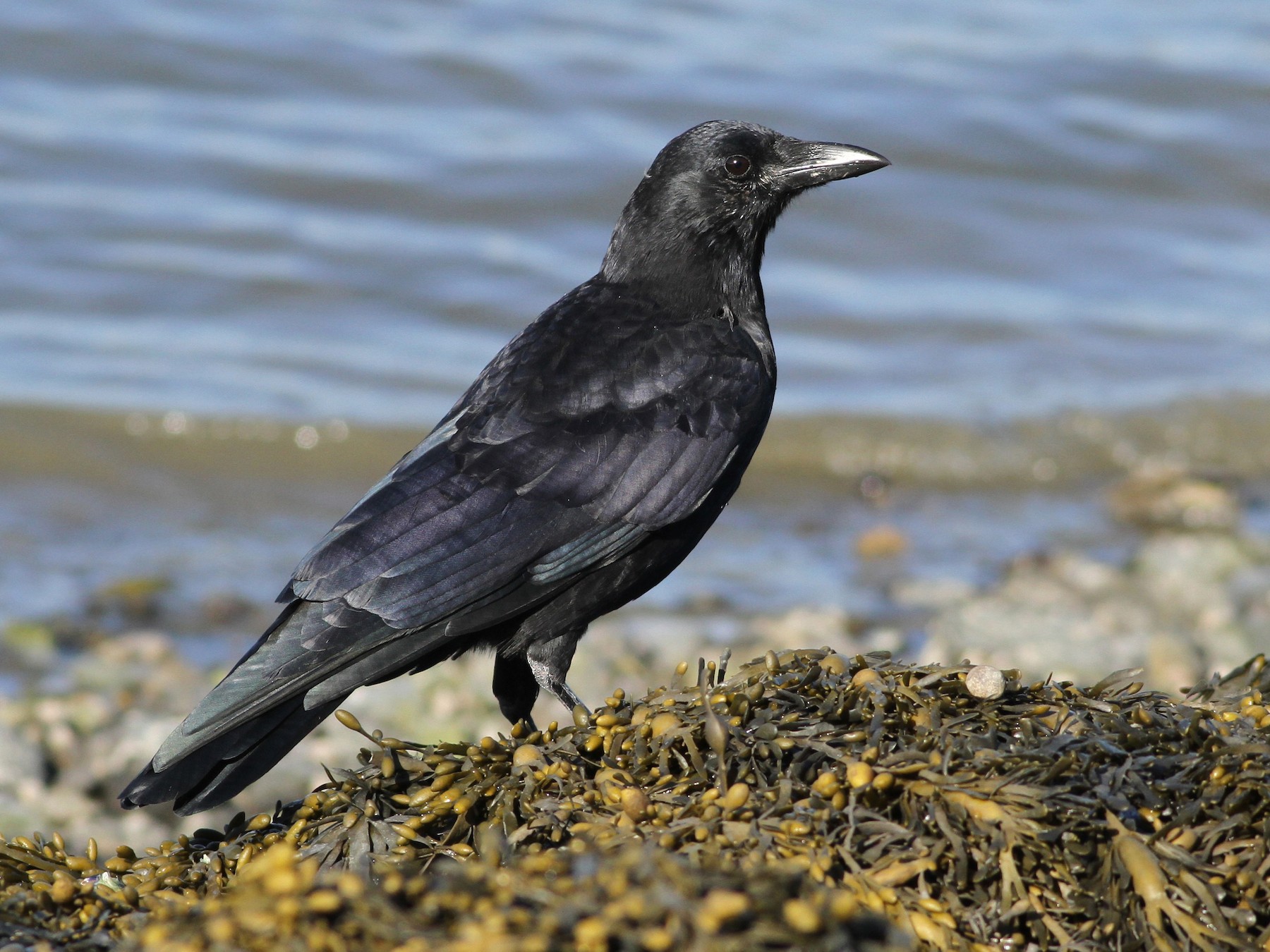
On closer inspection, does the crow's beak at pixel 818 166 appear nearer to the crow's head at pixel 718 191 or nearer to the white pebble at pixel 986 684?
the crow's head at pixel 718 191

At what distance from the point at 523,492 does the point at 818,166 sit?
1.64m

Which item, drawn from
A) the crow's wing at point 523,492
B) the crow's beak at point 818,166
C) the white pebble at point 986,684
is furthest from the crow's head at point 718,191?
the white pebble at point 986,684

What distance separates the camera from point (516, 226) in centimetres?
1194

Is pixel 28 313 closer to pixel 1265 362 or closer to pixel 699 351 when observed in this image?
pixel 699 351

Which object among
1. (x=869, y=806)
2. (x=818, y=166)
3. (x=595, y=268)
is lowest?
(x=869, y=806)

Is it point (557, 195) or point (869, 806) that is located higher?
point (557, 195)

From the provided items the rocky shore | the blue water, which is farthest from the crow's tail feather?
the blue water

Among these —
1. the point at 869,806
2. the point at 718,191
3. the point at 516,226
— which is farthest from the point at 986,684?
the point at 516,226

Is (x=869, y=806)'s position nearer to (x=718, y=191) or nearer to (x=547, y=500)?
(x=547, y=500)

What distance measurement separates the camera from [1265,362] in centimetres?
1036

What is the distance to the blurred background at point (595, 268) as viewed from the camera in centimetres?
679

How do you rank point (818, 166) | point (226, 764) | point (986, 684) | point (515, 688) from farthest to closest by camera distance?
point (818, 166)
point (515, 688)
point (226, 764)
point (986, 684)

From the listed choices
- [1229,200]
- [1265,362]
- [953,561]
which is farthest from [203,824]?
[1229,200]

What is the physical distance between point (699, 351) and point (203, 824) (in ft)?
8.34
